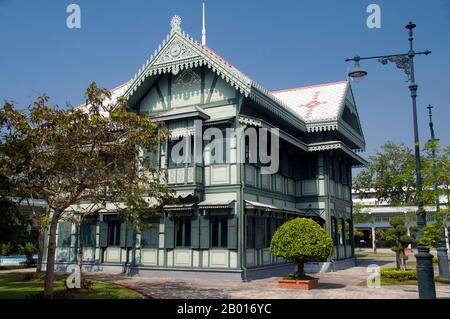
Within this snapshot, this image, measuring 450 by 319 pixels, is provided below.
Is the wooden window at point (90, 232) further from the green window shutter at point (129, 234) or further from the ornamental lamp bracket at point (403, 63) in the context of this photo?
the ornamental lamp bracket at point (403, 63)

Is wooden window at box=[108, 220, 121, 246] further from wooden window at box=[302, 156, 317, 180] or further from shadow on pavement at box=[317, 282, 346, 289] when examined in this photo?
wooden window at box=[302, 156, 317, 180]

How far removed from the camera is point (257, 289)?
17219 mm

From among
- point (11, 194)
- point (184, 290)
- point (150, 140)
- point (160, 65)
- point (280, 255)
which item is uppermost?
point (160, 65)

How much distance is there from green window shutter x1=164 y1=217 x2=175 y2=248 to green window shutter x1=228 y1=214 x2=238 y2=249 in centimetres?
299

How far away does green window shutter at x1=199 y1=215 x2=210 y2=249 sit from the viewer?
67.3 feet

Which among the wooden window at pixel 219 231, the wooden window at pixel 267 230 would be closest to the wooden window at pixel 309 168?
the wooden window at pixel 267 230

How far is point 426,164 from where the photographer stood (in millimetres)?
13969

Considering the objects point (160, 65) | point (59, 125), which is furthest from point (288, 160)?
point (59, 125)

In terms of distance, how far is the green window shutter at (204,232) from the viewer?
20522mm

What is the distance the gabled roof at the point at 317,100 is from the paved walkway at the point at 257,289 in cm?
962

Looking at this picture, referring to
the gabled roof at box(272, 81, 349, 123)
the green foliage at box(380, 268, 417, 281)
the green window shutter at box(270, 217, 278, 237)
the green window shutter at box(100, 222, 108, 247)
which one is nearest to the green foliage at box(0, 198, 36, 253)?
the green window shutter at box(100, 222, 108, 247)
